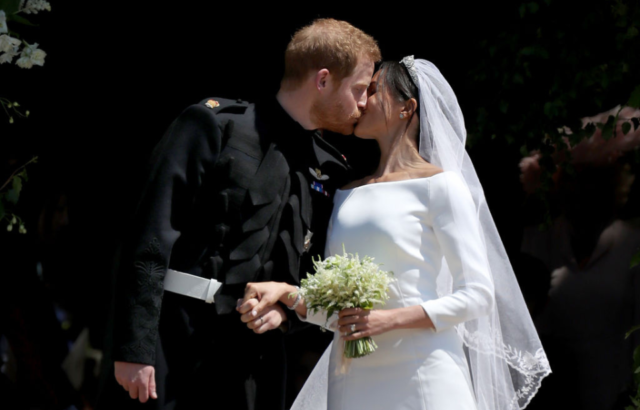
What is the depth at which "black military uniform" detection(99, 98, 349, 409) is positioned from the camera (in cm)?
256

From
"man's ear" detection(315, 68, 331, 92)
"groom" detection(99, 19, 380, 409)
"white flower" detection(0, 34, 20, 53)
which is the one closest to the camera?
"groom" detection(99, 19, 380, 409)

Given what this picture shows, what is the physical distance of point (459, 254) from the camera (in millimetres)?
2602

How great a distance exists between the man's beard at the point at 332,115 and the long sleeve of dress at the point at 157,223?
482 millimetres

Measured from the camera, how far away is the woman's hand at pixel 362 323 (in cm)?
248

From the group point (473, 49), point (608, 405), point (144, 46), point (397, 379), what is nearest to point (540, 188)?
point (473, 49)

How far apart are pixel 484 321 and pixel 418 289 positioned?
1.06 ft

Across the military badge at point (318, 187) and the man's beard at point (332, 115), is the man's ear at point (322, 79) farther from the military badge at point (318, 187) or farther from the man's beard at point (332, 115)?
the military badge at point (318, 187)

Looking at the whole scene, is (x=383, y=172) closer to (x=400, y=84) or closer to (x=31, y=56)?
(x=400, y=84)

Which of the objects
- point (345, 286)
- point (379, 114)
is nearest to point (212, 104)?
point (379, 114)

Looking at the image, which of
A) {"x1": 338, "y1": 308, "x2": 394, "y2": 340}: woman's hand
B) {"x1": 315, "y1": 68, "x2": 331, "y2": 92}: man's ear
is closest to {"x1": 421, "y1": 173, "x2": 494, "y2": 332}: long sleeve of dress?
{"x1": 338, "y1": 308, "x2": 394, "y2": 340}: woman's hand

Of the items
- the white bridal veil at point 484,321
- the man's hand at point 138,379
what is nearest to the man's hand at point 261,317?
the man's hand at point 138,379

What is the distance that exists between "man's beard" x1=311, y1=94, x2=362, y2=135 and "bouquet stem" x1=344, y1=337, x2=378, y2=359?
0.95m

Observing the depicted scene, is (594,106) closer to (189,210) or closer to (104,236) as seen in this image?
(189,210)

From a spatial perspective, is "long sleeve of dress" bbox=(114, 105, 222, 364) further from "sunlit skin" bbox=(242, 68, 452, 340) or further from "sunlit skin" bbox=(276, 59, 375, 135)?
"sunlit skin" bbox=(276, 59, 375, 135)
